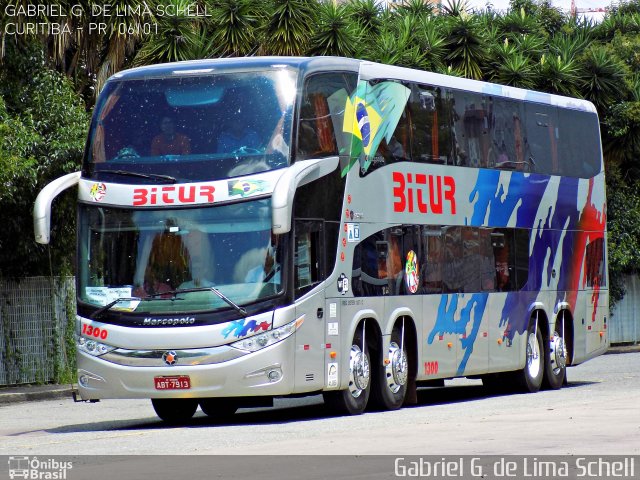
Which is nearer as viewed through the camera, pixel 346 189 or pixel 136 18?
pixel 346 189

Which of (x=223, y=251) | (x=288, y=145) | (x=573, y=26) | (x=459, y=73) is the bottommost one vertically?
(x=223, y=251)

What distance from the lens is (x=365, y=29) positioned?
1407 inches

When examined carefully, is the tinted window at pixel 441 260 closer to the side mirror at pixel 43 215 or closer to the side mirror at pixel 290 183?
the side mirror at pixel 290 183

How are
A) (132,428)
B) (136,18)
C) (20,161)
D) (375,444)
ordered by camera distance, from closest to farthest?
(375,444)
(132,428)
(20,161)
(136,18)

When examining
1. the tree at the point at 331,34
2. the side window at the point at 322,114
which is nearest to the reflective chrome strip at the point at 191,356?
the side window at the point at 322,114

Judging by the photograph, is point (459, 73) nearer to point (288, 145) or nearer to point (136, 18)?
point (136, 18)

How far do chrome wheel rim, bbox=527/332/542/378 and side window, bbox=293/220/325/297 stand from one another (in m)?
6.71

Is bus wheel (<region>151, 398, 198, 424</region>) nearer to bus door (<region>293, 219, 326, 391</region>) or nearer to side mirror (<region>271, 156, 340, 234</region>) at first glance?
bus door (<region>293, 219, 326, 391</region>)

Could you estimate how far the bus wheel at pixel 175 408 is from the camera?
17.5 m

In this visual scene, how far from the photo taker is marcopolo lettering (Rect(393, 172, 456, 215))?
1847cm

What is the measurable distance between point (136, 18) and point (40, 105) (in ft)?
9.92

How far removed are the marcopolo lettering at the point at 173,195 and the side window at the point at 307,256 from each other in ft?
3.77

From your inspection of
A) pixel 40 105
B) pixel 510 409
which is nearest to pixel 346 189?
pixel 510 409

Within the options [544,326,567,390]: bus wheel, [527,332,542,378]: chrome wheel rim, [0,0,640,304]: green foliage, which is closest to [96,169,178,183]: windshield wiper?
[0,0,640,304]: green foliage
